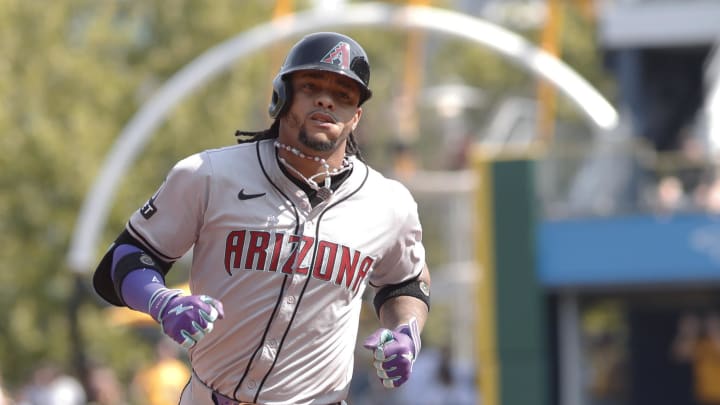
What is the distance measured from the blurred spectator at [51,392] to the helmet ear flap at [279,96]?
11.7m

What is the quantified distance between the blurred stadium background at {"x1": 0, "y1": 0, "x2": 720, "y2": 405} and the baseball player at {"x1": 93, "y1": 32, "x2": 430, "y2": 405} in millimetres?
10351

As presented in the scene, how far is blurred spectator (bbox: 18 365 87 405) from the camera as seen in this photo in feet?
56.9

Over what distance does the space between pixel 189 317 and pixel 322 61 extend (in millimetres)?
1010

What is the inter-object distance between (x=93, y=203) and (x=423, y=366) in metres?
5.88

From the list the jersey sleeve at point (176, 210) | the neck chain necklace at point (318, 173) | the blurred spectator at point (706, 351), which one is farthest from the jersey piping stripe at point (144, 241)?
the blurred spectator at point (706, 351)

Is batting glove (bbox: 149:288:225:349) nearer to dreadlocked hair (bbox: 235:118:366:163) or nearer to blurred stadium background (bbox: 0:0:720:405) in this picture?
dreadlocked hair (bbox: 235:118:366:163)

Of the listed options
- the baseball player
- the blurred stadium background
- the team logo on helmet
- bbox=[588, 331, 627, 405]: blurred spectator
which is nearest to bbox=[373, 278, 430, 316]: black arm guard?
the baseball player

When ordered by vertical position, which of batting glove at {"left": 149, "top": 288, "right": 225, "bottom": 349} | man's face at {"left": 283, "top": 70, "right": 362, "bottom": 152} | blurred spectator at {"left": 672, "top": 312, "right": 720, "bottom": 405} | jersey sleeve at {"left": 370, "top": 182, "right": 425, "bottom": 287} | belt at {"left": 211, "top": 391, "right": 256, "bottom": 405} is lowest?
belt at {"left": 211, "top": 391, "right": 256, "bottom": 405}

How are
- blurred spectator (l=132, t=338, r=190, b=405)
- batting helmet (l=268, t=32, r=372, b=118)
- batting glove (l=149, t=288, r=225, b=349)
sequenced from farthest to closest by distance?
blurred spectator (l=132, t=338, r=190, b=405)
batting helmet (l=268, t=32, r=372, b=118)
batting glove (l=149, t=288, r=225, b=349)

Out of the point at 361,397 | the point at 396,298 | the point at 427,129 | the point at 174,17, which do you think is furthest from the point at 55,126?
the point at 396,298

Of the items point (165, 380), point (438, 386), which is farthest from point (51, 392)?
point (438, 386)

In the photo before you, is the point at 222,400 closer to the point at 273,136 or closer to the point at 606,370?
the point at 273,136

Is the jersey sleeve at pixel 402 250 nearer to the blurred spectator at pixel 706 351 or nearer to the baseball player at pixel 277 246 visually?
the baseball player at pixel 277 246

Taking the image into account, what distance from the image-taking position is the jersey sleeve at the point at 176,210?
17.3ft
